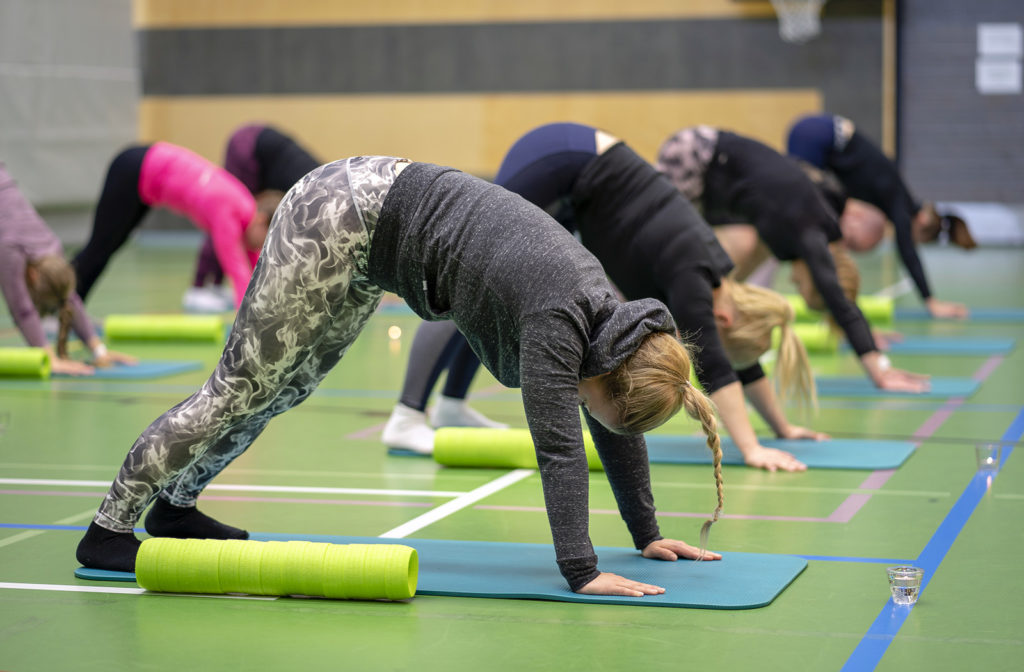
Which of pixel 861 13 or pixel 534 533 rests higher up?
pixel 861 13

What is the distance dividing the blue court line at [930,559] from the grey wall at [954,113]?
11.1 meters

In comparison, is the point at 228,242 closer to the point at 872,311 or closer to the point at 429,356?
the point at 429,356

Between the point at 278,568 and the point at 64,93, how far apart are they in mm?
12447

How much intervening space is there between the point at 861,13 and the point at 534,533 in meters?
13.1

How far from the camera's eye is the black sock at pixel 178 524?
3225 millimetres

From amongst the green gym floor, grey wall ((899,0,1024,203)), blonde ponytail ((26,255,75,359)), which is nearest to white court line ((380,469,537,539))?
the green gym floor

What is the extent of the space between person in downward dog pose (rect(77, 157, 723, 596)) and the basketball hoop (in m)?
13.1

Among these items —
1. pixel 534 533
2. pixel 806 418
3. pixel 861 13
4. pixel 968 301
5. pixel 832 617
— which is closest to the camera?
pixel 832 617

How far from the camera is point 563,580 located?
9.84 feet

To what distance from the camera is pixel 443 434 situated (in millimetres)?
4449

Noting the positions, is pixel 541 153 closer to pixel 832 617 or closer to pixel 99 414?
pixel 832 617

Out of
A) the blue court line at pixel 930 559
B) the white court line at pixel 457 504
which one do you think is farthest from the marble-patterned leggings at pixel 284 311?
the blue court line at pixel 930 559

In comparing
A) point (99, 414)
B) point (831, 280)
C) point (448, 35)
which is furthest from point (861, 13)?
point (99, 414)

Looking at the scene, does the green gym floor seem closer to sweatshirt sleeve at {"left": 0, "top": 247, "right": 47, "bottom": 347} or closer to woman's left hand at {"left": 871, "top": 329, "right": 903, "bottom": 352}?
sweatshirt sleeve at {"left": 0, "top": 247, "right": 47, "bottom": 347}
